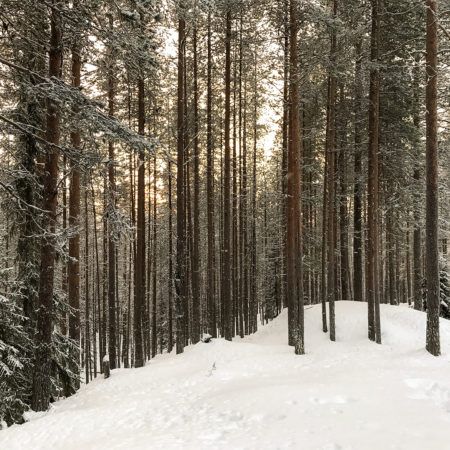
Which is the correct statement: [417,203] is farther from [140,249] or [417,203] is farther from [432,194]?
[140,249]

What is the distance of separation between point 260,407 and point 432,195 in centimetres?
764

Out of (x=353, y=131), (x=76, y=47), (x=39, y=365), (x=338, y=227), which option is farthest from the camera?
(x=338, y=227)

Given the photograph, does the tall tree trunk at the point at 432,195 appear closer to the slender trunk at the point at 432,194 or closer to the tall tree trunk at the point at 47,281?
the slender trunk at the point at 432,194

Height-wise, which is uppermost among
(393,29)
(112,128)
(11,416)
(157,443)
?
(393,29)

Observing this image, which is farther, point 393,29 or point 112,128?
point 393,29

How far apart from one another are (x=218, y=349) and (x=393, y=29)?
14.3 metres

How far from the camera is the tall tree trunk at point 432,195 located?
34.1 ft

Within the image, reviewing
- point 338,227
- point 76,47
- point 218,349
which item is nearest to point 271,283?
point 338,227

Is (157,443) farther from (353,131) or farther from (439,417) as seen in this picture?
(353,131)

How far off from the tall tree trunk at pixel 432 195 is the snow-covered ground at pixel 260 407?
3.30 feet

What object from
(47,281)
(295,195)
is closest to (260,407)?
(47,281)

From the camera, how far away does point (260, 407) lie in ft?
21.6

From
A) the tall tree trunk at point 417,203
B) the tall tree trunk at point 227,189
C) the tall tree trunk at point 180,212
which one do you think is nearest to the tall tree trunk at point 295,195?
the tall tree trunk at point 227,189

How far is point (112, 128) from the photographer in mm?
6988
